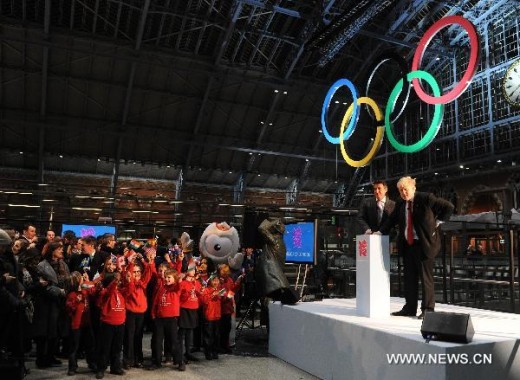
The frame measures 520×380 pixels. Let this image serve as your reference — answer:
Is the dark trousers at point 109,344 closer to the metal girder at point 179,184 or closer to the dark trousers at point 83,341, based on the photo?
the dark trousers at point 83,341

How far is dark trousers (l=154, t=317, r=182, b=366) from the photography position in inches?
227

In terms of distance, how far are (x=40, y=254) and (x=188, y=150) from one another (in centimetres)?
1582

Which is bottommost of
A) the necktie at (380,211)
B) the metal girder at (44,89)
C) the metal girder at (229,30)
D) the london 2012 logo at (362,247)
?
the london 2012 logo at (362,247)

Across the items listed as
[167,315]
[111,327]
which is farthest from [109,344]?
[167,315]

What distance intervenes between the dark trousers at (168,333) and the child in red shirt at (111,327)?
1.53ft

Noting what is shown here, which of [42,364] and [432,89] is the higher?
[432,89]

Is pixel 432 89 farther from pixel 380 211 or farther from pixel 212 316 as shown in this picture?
pixel 212 316

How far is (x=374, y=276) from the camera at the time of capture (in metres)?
4.74

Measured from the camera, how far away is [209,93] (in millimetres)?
20234

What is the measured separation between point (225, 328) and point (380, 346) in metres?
3.26

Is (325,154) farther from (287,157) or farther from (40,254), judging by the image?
(40,254)

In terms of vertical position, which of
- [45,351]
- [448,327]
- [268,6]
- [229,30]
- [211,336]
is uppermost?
[268,6]

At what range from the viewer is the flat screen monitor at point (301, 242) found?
752 cm

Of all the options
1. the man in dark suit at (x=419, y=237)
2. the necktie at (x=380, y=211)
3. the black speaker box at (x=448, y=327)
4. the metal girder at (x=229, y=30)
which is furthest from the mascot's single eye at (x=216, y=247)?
the metal girder at (x=229, y=30)
